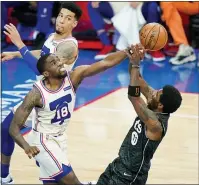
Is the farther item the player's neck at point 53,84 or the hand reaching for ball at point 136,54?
the player's neck at point 53,84

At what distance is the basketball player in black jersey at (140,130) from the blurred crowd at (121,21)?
572 centimetres

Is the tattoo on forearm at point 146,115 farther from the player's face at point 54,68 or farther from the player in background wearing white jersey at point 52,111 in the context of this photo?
the player's face at point 54,68

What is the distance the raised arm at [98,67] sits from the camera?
5.23 meters

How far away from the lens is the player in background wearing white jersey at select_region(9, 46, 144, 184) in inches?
203

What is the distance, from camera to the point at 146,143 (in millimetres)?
4906

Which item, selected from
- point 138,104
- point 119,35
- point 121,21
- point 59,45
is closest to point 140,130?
point 138,104

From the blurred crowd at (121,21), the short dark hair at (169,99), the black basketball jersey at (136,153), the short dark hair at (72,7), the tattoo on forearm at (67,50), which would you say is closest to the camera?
the short dark hair at (169,99)

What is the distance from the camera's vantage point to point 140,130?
495 cm

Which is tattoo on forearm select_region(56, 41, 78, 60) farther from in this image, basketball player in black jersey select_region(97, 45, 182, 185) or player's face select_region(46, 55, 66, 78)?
basketball player in black jersey select_region(97, 45, 182, 185)

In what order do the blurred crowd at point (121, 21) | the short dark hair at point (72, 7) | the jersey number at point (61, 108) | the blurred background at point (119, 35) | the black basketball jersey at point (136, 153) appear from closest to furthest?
the black basketball jersey at point (136, 153)
the jersey number at point (61, 108)
the short dark hair at point (72, 7)
the blurred background at point (119, 35)
the blurred crowd at point (121, 21)

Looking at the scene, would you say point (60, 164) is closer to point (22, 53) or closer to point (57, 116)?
point (57, 116)

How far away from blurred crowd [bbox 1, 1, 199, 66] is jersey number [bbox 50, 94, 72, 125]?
5.70 metres

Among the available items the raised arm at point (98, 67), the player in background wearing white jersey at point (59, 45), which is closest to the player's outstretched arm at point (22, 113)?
the raised arm at point (98, 67)

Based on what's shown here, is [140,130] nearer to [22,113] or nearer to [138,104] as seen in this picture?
[138,104]
